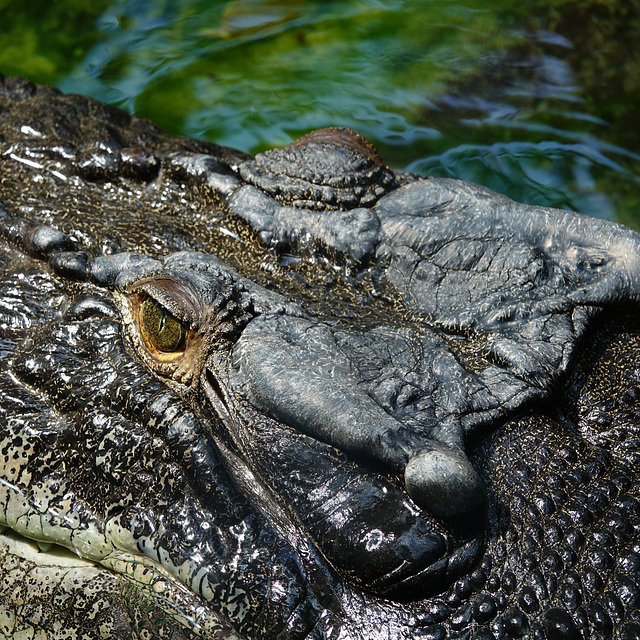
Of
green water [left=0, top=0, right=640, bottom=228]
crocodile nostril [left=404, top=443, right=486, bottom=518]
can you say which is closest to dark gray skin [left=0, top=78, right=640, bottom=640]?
crocodile nostril [left=404, top=443, right=486, bottom=518]

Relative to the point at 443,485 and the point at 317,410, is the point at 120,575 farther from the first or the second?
the point at 443,485

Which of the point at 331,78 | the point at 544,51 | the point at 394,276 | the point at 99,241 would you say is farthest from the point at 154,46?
the point at 394,276

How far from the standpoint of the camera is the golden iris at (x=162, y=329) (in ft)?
7.27

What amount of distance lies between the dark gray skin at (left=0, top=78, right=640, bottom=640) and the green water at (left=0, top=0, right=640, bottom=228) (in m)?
2.46

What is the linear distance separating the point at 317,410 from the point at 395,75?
4201 millimetres

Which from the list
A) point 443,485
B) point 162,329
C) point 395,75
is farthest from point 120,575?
point 395,75

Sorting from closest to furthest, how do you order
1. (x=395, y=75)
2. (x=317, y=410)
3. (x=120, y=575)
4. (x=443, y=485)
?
1. (x=443, y=485)
2. (x=317, y=410)
3. (x=120, y=575)
4. (x=395, y=75)

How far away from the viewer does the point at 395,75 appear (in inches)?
220

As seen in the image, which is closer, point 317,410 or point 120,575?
point 317,410

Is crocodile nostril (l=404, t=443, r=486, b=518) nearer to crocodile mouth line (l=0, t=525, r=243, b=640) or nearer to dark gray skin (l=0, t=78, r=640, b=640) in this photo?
dark gray skin (l=0, t=78, r=640, b=640)

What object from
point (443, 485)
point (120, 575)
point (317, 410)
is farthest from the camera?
point (120, 575)

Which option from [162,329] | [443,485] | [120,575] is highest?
[162,329]

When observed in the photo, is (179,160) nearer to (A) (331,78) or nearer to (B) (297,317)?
(B) (297,317)

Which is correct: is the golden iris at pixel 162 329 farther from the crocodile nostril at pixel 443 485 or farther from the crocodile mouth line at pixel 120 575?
the crocodile nostril at pixel 443 485
